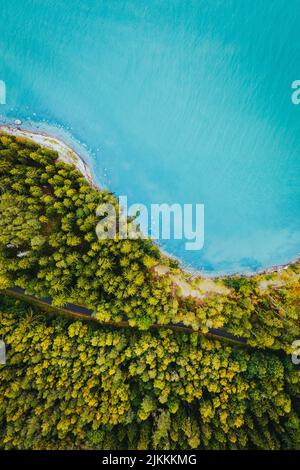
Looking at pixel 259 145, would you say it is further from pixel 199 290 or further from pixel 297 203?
pixel 199 290

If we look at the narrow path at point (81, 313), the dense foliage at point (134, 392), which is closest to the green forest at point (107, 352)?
the dense foliage at point (134, 392)

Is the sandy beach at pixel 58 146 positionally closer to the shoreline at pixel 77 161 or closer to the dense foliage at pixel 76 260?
the shoreline at pixel 77 161

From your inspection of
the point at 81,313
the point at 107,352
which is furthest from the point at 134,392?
the point at 81,313

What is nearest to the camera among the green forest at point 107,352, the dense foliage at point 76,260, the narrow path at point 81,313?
the green forest at point 107,352

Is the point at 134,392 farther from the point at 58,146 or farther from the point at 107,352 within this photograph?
the point at 58,146

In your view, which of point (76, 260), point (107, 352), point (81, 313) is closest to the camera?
point (76, 260)

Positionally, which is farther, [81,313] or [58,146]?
[58,146]
